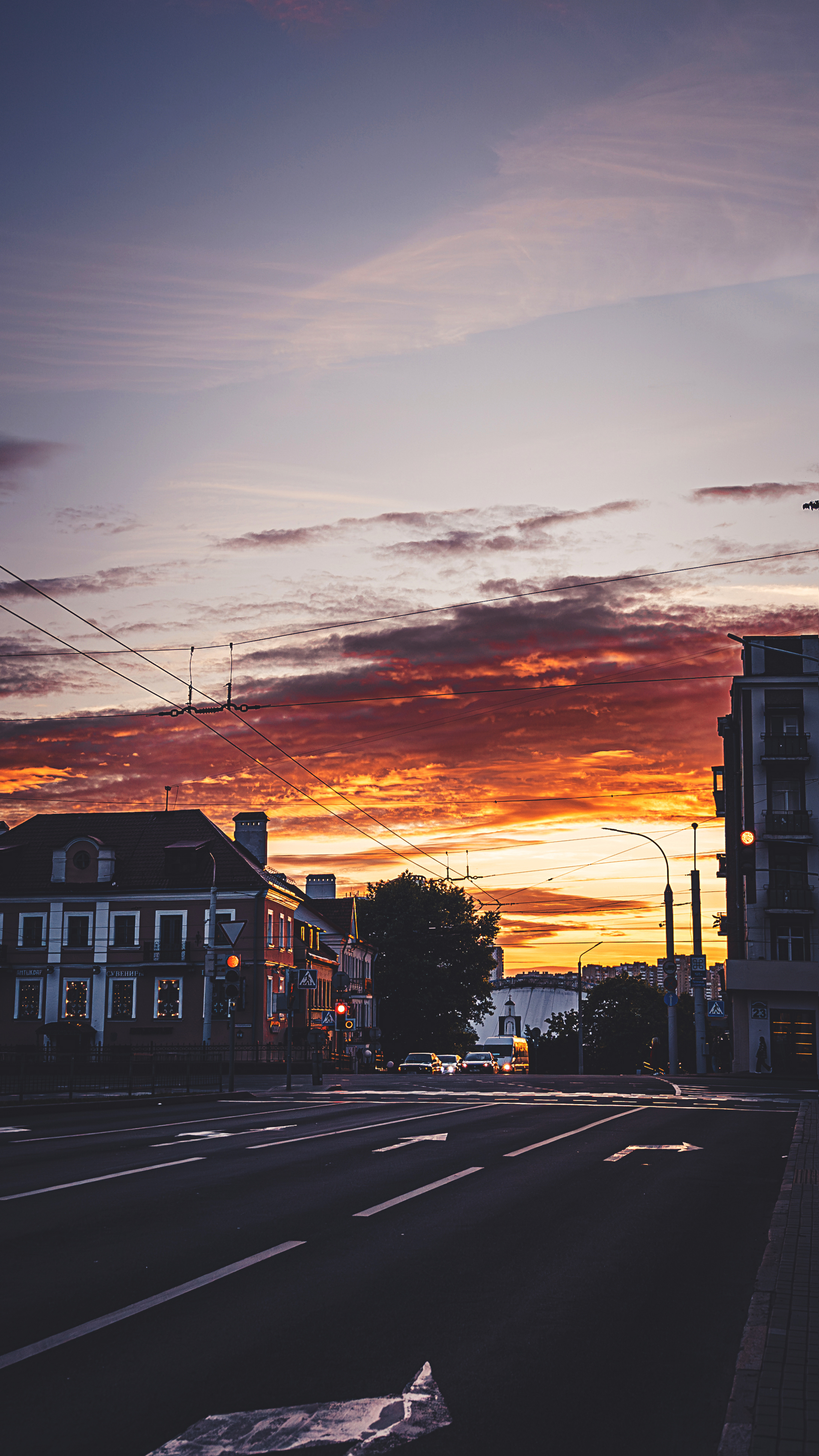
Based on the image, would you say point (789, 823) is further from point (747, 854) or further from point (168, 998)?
point (168, 998)

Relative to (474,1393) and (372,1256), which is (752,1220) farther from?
(474,1393)

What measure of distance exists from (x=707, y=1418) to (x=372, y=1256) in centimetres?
414

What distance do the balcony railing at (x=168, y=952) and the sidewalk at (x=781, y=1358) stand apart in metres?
54.8

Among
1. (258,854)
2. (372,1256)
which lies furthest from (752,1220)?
(258,854)

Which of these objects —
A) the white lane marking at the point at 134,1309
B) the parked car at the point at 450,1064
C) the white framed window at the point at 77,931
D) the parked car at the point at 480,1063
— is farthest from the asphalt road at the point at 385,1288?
the parked car at the point at 480,1063

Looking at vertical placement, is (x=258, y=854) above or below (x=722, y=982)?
above

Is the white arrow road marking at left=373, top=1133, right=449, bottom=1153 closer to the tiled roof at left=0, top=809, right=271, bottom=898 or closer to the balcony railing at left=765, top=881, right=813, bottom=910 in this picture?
the balcony railing at left=765, top=881, right=813, bottom=910

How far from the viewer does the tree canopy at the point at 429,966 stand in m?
96.1

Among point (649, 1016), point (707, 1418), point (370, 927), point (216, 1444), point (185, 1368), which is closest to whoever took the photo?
point (216, 1444)

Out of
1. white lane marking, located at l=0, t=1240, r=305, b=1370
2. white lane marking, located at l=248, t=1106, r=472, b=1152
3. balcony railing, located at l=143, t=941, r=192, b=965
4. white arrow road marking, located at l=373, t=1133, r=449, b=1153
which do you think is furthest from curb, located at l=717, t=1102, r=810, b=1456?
balcony railing, located at l=143, t=941, r=192, b=965

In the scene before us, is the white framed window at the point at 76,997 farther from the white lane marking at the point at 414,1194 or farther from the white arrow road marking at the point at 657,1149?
the white lane marking at the point at 414,1194

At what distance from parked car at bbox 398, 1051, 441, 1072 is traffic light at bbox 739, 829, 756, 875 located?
19.0 meters

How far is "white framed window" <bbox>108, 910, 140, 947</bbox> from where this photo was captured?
65.4 meters

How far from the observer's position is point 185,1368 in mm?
6613
